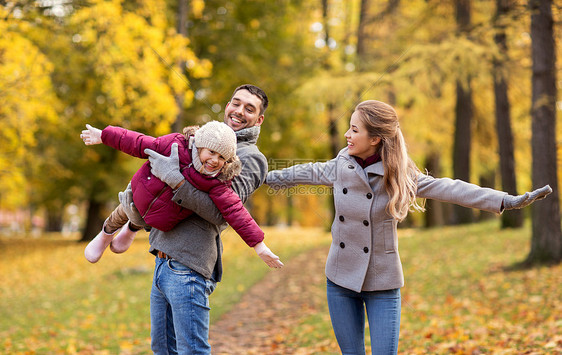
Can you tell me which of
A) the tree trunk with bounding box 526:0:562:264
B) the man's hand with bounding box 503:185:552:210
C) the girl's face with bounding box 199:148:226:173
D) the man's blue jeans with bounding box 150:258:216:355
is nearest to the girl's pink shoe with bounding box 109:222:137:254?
Answer: the man's blue jeans with bounding box 150:258:216:355

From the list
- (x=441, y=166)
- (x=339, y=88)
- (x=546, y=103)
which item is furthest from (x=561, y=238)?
(x=441, y=166)

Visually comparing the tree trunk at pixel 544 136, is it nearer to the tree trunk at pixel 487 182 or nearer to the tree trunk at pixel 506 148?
the tree trunk at pixel 506 148

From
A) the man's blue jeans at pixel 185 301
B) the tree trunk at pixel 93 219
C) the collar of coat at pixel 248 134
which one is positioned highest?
the collar of coat at pixel 248 134

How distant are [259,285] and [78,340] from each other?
436cm

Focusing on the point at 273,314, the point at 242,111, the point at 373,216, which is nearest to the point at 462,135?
the point at 273,314

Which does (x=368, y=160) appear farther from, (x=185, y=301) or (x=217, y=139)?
(x=185, y=301)

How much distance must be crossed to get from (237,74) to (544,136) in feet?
32.5

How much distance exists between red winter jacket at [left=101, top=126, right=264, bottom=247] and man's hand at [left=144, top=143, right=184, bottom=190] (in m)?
0.04

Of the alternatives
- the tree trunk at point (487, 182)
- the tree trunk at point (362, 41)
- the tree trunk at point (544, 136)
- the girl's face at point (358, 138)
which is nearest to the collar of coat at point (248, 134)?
the girl's face at point (358, 138)

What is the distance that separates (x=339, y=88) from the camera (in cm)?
1045

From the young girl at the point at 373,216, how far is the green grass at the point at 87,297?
11.4 ft

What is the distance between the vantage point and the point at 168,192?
2.62 meters

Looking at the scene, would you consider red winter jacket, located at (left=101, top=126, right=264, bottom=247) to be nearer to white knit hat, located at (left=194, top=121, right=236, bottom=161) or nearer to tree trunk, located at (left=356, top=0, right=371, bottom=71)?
white knit hat, located at (left=194, top=121, right=236, bottom=161)

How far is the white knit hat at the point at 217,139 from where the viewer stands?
252 centimetres
